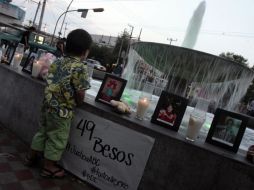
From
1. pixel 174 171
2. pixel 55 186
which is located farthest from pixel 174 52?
pixel 55 186

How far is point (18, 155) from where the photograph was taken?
3.51 m

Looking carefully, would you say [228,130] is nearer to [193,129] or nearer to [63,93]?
[193,129]

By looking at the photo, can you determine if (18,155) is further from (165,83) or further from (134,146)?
(165,83)

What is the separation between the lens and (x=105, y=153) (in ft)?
10.3

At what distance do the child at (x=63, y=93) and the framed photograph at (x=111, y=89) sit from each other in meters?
0.45

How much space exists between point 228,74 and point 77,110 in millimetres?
2705

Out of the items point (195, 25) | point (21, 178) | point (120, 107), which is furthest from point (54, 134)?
point (195, 25)

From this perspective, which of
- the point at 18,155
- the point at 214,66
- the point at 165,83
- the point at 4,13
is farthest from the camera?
the point at 4,13

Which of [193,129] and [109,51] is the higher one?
[109,51]

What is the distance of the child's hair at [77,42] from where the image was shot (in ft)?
10.0

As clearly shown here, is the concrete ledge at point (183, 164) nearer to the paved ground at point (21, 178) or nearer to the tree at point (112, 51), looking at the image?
Result: the paved ground at point (21, 178)

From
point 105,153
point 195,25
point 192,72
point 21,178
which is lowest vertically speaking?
point 21,178

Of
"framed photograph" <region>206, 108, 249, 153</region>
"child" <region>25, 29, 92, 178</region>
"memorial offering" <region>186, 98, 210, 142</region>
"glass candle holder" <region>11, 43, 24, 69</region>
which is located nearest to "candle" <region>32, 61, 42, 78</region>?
"glass candle holder" <region>11, 43, 24, 69</region>

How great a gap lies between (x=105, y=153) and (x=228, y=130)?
4.43 feet
